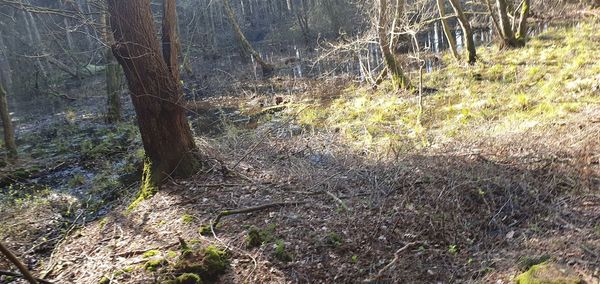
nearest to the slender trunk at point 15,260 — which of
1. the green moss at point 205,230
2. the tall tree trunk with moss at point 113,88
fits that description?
the green moss at point 205,230

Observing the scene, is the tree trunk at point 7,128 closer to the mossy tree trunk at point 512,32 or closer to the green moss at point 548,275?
the green moss at point 548,275

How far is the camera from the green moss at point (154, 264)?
4598 mm

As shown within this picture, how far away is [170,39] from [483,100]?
276 inches

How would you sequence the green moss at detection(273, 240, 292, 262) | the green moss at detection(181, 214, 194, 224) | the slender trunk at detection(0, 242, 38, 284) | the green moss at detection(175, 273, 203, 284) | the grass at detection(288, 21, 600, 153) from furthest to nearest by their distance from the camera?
the grass at detection(288, 21, 600, 153) → the green moss at detection(181, 214, 194, 224) → the green moss at detection(273, 240, 292, 262) → the green moss at detection(175, 273, 203, 284) → the slender trunk at detection(0, 242, 38, 284)

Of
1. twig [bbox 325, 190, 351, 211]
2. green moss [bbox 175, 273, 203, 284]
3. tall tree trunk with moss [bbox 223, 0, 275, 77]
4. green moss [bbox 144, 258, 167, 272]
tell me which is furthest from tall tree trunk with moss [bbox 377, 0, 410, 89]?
tall tree trunk with moss [bbox 223, 0, 275, 77]

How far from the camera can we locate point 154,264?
465 centimetres

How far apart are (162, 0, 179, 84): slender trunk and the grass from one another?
3645 mm

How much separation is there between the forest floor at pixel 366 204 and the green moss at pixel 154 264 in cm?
2

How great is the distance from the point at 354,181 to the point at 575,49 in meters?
9.54

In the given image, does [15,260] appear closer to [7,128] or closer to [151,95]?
[151,95]

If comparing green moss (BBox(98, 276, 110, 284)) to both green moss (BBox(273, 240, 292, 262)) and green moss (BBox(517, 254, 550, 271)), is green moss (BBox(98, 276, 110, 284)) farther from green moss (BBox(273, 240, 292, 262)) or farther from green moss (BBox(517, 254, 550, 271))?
green moss (BBox(517, 254, 550, 271))

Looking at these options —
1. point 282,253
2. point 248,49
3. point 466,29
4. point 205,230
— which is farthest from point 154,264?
point 248,49

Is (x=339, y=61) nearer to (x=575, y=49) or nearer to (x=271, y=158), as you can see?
(x=575, y=49)

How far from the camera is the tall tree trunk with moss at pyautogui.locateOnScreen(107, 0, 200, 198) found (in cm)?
661
